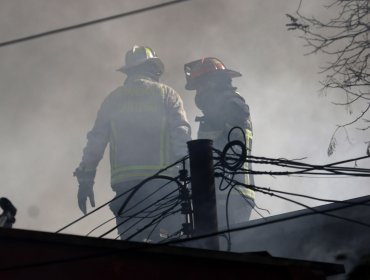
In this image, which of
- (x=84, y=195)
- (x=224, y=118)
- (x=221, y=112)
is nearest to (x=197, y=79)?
(x=221, y=112)

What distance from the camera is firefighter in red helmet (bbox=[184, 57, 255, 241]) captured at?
1129 centimetres

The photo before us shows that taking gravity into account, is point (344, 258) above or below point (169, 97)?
below

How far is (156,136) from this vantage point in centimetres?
1075

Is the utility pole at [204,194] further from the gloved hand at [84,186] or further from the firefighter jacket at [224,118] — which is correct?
the firefighter jacket at [224,118]

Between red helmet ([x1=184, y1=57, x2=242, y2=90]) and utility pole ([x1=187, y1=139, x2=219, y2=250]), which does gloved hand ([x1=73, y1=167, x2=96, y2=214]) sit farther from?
utility pole ([x1=187, y1=139, x2=219, y2=250])

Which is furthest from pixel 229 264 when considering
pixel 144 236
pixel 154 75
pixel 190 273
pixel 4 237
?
pixel 154 75

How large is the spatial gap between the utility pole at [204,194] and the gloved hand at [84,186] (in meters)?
4.12

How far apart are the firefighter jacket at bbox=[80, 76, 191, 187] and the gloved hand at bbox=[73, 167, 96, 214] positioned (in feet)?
0.41

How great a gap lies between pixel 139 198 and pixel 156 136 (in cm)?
111

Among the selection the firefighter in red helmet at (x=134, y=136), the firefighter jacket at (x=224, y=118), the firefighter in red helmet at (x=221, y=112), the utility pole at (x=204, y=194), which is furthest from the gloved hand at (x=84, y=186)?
the utility pole at (x=204, y=194)

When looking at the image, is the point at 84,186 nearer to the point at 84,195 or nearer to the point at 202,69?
the point at 84,195

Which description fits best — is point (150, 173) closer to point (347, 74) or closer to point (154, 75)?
point (154, 75)

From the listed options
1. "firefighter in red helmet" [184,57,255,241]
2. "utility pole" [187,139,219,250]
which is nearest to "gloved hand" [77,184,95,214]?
"firefighter in red helmet" [184,57,255,241]

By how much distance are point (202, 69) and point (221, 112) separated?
3.65 feet
